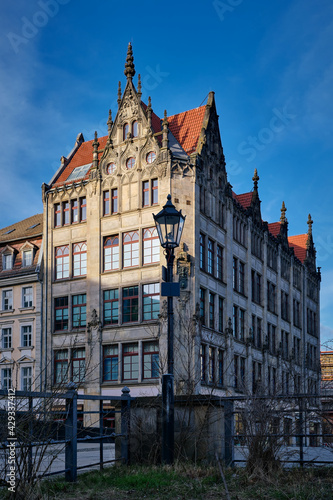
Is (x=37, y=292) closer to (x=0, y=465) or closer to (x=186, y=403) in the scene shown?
(x=186, y=403)

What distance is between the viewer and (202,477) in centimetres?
1212

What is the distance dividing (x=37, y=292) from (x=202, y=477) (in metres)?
35.6

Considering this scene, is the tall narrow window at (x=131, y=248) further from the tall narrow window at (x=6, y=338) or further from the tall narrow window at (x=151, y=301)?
the tall narrow window at (x=6, y=338)

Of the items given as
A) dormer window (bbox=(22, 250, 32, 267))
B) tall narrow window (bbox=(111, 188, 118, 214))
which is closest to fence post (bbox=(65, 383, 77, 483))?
tall narrow window (bbox=(111, 188, 118, 214))

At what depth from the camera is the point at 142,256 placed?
4166 centimetres

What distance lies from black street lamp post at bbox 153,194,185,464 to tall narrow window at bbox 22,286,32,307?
34053 mm

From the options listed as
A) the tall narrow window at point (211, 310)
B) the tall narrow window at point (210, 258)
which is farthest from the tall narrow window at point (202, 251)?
the tall narrow window at point (211, 310)

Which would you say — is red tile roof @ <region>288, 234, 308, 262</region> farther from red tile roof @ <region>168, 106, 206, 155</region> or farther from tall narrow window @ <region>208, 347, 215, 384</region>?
tall narrow window @ <region>208, 347, 215, 384</region>

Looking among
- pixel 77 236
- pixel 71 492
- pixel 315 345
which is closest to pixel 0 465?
pixel 71 492

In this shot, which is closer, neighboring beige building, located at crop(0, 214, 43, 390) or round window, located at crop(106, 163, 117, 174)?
round window, located at crop(106, 163, 117, 174)

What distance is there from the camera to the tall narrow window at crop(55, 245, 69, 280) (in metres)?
45.5

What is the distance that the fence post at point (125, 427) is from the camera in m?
14.3

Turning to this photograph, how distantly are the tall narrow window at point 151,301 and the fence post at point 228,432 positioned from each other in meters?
26.6

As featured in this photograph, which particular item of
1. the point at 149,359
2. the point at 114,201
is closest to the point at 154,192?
Answer: the point at 114,201
